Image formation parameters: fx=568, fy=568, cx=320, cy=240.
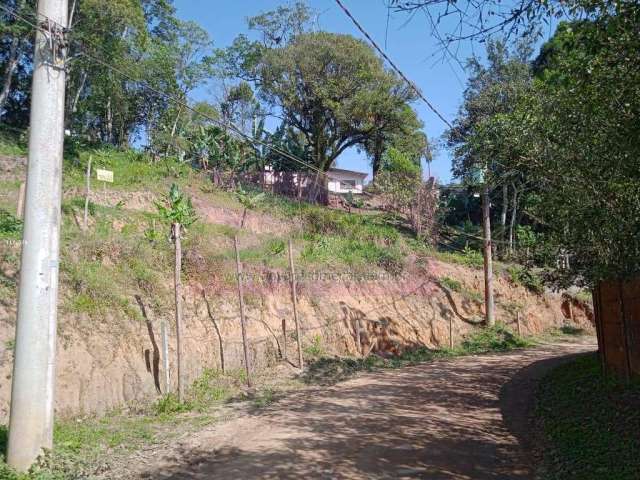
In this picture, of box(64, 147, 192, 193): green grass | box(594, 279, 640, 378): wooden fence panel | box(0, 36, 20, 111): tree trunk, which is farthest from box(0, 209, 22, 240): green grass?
box(0, 36, 20, 111): tree trunk

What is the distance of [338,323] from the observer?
18.0 meters

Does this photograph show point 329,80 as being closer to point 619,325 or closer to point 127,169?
point 127,169

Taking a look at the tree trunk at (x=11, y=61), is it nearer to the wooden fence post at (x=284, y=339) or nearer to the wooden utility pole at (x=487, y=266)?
the wooden fence post at (x=284, y=339)

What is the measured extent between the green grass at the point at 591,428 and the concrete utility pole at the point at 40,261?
5.68m

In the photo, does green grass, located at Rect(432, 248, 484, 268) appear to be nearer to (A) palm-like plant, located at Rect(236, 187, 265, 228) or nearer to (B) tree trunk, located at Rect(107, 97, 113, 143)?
(A) palm-like plant, located at Rect(236, 187, 265, 228)

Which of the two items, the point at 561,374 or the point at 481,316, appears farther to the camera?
the point at 481,316

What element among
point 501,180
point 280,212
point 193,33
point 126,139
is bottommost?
point 501,180

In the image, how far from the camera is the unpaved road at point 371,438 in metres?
6.69

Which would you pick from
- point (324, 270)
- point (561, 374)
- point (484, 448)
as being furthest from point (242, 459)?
point (324, 270)

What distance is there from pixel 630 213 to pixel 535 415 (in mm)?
4018

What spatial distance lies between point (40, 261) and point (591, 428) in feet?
23.8

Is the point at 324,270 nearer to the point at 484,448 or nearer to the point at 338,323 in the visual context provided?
the point at 338,323

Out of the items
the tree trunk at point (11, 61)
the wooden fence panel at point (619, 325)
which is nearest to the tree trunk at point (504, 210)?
the wooden fence panel at point (619, 325)

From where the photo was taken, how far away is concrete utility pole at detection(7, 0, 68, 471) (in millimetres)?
6250
